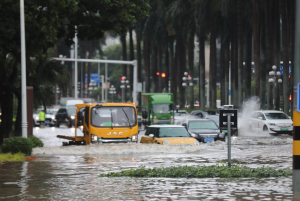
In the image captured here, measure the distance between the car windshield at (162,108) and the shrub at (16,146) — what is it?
32.2 m

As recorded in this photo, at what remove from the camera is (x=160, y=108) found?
5294 cm

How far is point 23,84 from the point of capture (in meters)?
22.0

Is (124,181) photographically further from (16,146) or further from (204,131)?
(204,131)

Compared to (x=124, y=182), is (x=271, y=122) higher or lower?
higher

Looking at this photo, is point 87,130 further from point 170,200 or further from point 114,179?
point 170,200

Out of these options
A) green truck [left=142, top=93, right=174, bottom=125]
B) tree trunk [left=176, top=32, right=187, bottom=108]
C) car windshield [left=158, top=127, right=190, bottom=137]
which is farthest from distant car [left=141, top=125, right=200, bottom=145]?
tree trunk [left=176, top=32, right=187, bottom=108]

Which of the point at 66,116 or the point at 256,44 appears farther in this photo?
the point at 66,116

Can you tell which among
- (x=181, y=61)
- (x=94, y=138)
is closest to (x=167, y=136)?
(x=94, y=138)

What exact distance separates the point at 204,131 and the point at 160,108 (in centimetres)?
2368

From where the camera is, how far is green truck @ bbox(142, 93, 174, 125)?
171ft

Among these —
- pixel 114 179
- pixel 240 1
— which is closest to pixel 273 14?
pixel 240 1

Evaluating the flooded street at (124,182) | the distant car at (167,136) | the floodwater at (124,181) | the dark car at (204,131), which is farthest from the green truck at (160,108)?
the flooded street at (124,182)

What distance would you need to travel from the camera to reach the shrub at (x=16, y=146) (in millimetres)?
20703

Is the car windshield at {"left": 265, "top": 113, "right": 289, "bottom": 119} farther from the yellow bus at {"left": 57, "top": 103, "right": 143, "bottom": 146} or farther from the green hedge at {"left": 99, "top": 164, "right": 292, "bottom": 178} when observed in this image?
the green hedge at {"left": 99, "top": 164, "right": 292, "bottom": 178}
